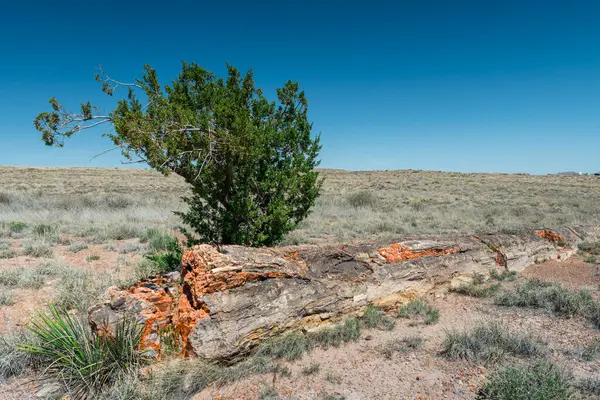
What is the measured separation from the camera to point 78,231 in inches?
449

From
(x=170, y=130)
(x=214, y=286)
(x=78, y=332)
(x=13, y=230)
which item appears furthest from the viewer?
(x=13, y=230)

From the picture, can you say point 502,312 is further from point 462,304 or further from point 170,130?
point 170,130

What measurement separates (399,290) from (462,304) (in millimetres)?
1302

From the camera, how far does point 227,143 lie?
496 centimetres

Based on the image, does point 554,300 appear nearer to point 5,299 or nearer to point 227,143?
point 227,143

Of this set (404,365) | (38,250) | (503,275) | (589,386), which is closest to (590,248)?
(503,275)

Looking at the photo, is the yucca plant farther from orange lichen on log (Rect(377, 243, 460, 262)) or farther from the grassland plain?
orange lichen on log (Rect(377, 243, 460, 262))

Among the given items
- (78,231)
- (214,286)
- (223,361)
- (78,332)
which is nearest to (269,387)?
(223,361)

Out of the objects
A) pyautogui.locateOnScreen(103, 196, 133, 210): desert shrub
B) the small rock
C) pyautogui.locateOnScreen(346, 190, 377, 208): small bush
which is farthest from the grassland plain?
pyautogui.locateOnScreen(346, 190, 377, 208): small bush

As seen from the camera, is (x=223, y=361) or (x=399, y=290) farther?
(x=399, y=290)

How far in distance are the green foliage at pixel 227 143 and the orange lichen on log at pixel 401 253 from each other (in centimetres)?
190

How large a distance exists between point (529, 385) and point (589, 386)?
85 cm

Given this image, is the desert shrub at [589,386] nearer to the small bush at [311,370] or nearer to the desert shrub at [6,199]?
the small bush at [311,370]

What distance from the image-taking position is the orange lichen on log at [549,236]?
912cm
